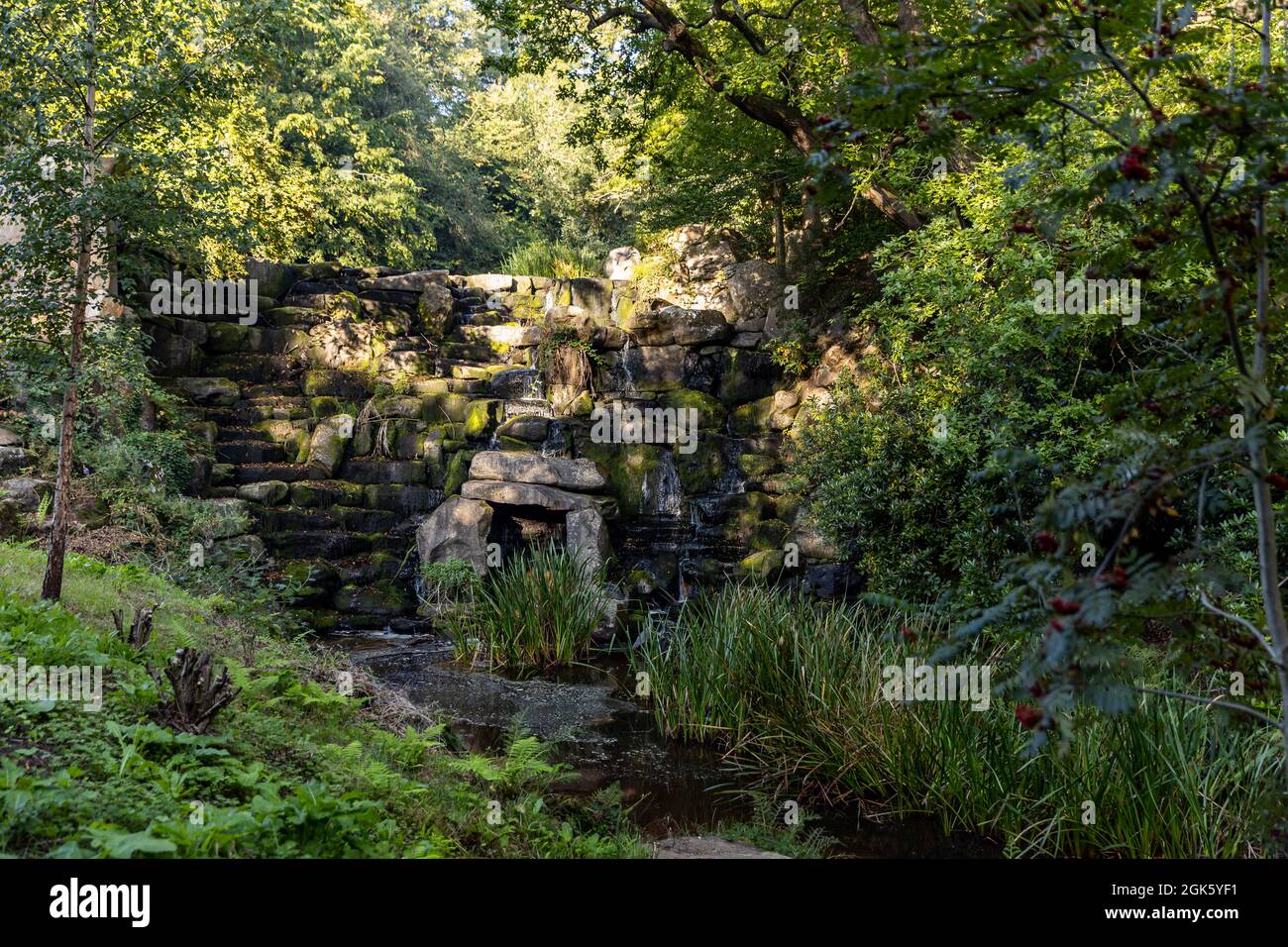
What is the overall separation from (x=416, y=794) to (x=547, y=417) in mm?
9728

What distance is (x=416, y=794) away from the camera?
4051mm

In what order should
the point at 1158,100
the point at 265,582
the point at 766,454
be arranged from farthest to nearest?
the point at 766,454 < the point at 265,582 < the point at 1158,100

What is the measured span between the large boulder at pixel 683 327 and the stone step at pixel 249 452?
19.7 feet

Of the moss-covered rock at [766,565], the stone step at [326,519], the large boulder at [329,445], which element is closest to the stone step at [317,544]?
the stone step at [326,519]

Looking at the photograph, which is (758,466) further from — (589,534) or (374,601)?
→ (374,601)

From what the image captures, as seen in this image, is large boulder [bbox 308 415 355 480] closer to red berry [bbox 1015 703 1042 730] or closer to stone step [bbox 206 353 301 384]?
stone step [bbox 206 353 301 384]

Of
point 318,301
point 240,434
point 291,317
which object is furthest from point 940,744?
point 318,301

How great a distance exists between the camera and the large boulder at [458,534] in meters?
11.4

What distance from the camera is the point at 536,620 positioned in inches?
345

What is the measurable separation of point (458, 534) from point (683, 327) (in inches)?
204

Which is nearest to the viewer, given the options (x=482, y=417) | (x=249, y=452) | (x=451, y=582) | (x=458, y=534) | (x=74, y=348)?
(x=74, y=348)

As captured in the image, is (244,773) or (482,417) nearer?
(244,773)
